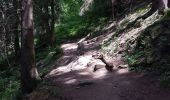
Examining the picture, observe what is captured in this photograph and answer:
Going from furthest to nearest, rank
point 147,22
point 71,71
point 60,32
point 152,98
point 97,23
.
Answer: point 60,32 < point 97,23 < point 147,22 < point 71,71 < point 152,98

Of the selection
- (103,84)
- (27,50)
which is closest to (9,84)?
(27,50)

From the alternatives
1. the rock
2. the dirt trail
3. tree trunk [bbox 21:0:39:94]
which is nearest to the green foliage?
tree trunk [bbox 21:0:39:94]

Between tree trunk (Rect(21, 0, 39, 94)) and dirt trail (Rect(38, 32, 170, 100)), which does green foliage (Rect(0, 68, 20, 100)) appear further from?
dirt trail (Rect(38, 32, 170, 100))

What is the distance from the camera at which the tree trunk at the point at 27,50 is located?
955 centimetres

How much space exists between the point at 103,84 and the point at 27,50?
2.73 meters

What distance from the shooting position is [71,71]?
12.1m

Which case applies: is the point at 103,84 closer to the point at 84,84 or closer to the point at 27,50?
the point at 84,84

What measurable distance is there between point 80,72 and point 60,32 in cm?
1731

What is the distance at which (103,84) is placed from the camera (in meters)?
9.57

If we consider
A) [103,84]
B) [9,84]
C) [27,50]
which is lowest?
[103,84]

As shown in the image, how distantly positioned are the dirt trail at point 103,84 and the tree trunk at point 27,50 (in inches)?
38.8

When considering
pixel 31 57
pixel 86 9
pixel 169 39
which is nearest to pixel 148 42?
pixel 169 39

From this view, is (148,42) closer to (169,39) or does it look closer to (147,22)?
(169,39)

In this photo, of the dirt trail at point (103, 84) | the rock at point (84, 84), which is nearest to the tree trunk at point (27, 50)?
the dirt trail at point (103, 84)
